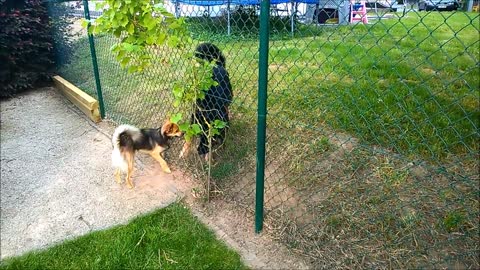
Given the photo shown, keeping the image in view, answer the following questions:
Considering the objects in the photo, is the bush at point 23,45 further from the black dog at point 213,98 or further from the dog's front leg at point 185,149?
the black dog at point 213,98

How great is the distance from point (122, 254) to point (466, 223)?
2.31 meters

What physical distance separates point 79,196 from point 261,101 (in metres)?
2.00

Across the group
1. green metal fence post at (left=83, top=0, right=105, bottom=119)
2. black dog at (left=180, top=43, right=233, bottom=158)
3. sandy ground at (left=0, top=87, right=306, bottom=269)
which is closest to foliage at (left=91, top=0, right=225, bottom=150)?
black dog at (left=180, top=43, right=233, bottom=158)

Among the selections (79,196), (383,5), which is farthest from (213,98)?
(383,5)

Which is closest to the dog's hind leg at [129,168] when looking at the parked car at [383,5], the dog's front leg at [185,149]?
→ the dog's front leg at [185,149]

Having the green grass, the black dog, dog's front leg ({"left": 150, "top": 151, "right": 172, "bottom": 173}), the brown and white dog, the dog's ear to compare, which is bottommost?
the green grass

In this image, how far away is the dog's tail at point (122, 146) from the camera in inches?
131

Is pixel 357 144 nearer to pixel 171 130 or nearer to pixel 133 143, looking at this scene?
pixel 171 130

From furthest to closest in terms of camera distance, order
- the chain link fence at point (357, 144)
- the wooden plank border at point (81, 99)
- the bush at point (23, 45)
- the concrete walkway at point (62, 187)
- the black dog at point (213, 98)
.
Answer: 1. the bush at point (23, 45)
2. the wooden plank border at point (81, 99)
3. the black dog at point (213, 98)
4. the concrete walkway at point (62, 187)
5. the chain link fence at point (357, 144)

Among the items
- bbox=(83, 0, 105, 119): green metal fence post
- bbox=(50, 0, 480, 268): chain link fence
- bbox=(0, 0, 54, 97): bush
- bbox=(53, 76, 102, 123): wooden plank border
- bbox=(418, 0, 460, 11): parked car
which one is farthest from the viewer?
bbox=(0, 0, 54, 97): bush

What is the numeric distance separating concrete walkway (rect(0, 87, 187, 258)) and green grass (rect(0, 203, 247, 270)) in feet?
0.49

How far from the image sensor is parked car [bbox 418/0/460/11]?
5.15 ft

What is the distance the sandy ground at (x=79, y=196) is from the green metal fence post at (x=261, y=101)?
23cm

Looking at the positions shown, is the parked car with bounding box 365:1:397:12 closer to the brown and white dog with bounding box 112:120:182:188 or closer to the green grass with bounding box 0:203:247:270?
the green grass with bounding box 0:203:247:270
